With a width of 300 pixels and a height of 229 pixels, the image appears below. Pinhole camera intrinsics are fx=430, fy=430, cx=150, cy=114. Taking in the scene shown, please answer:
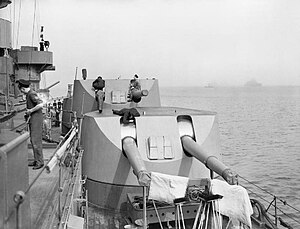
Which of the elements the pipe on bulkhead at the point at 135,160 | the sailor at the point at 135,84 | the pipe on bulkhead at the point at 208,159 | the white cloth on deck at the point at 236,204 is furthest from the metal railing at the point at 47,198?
the sailor at the point at 135,84

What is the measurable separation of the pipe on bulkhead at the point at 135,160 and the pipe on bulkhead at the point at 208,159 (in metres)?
0.88

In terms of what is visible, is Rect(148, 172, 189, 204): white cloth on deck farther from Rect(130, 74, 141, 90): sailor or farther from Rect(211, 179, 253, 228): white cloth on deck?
Rect(130, 74, 141, 90): sailor

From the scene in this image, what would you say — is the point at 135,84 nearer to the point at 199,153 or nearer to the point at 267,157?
the point at 199,153

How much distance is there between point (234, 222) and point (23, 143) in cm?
309

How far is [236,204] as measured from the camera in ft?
14.2

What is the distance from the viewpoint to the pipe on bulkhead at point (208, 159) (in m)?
5.47

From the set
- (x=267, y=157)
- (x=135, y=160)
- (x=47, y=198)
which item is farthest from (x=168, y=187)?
(x=267, y=157)

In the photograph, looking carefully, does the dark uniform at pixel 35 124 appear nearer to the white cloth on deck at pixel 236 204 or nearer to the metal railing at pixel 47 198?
the metal railing at pixel 47 198

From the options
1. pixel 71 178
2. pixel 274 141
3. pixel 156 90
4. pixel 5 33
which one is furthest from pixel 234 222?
pixel 274 141

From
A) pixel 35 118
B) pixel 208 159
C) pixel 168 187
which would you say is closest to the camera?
pixel 168 187

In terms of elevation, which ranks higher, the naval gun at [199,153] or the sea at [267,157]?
the naval gun at [199,153]

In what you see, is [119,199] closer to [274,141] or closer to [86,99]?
[86,99]

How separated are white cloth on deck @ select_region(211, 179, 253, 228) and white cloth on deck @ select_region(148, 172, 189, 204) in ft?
1.43

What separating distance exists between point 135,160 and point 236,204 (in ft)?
7.23
